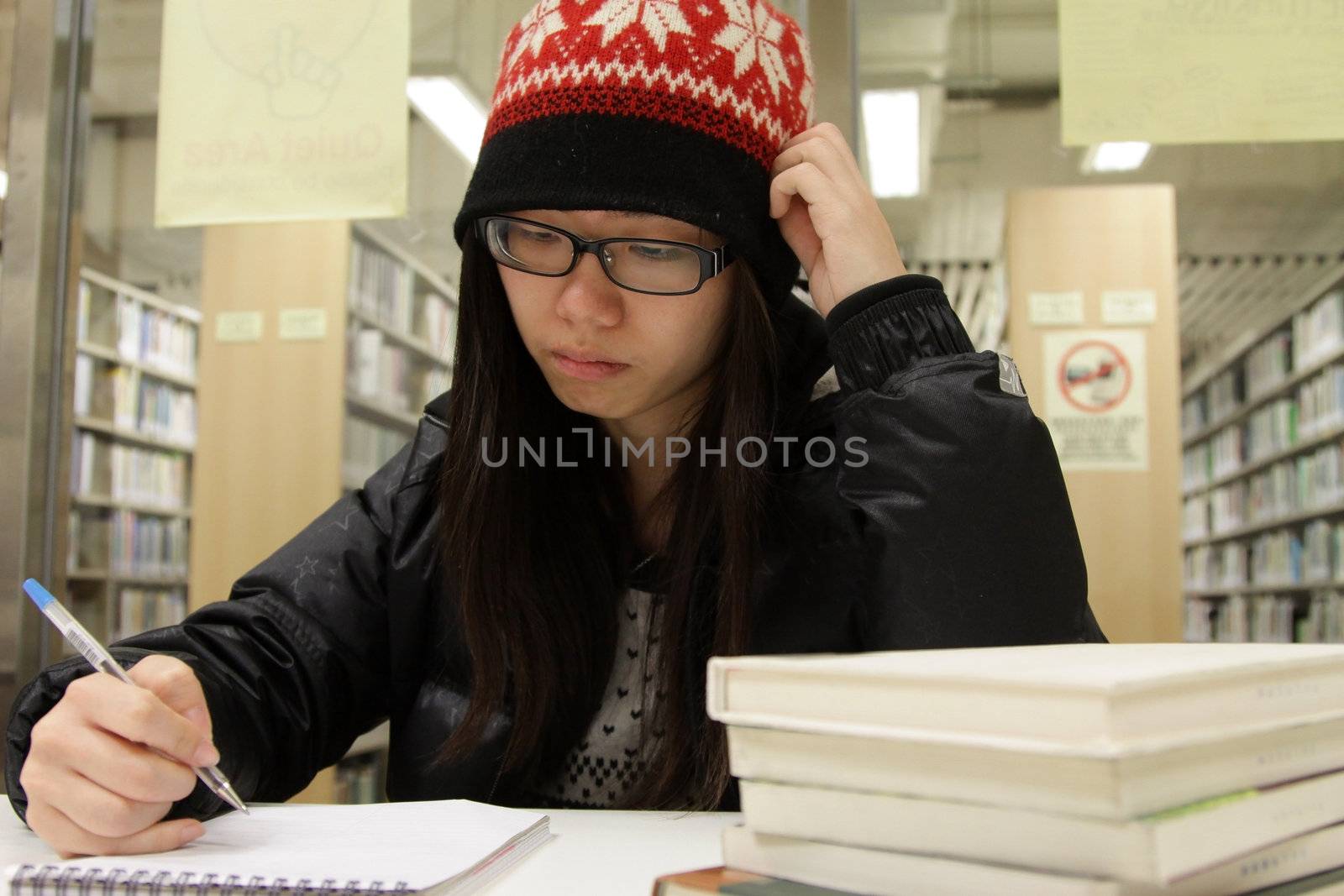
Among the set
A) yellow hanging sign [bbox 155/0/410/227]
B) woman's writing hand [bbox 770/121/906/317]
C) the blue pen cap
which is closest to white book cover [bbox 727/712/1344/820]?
the blue pen cap

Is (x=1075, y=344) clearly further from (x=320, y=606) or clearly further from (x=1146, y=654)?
(x=1146, y=654)

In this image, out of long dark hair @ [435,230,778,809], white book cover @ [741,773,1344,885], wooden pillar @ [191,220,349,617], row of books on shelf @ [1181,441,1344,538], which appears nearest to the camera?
white book cover @ [741,773,1344,885]

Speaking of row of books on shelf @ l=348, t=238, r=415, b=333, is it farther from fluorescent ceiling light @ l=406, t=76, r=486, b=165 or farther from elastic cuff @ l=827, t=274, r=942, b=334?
elastic cuff @ l=827, t=274, r=942, b=334

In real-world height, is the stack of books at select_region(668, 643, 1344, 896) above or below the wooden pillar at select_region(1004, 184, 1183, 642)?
below

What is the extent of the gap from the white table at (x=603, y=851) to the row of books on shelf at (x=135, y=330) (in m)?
0.86

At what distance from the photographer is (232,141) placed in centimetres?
137

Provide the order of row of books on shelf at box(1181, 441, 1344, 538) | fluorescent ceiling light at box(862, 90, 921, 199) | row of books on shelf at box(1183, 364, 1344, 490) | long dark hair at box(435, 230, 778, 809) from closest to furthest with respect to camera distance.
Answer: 1. long dark hair at box(435, 230, 778, 809)
2. fluorescent ceiling light at box(862, 90, 921, 199)
3. row of books on shelf at box(1181, 441, 1344, 538)
4. row of books on shelf at box(1183, 364, 1344, 490)

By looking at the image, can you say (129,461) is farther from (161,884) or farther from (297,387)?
(161,884)

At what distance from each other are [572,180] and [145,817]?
0.59 m

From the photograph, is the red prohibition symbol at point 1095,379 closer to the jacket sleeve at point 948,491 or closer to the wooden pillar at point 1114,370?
the wooden pillar at point 1114,370

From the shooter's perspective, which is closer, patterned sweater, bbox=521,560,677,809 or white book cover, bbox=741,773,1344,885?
white book cover, bbox=741,773,1344,885

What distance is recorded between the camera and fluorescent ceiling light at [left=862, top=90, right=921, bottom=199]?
1579 mm

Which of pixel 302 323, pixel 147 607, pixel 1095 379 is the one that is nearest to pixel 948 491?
pixel 1095 379

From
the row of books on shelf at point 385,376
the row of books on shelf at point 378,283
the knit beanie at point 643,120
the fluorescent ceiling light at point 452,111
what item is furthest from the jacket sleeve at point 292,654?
the row of books on shelf at point 385,376
